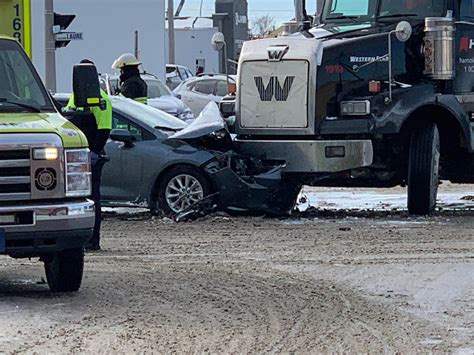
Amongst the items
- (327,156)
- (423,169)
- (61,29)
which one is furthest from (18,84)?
(61,29)

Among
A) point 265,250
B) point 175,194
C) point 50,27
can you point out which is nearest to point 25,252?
point 265,250

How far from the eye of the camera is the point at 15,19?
12867 millimetres

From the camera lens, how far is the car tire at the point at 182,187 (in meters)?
14.7

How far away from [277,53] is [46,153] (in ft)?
20.4

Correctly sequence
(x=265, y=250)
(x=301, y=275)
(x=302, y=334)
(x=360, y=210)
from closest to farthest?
(x=302, y=334)
(x=301, y=275)
(x=265, y=250)
(x=360, y=210)

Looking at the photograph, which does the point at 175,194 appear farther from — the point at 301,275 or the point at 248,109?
the point at 301,275

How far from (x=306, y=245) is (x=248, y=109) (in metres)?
3.01

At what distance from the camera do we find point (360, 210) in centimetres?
1631

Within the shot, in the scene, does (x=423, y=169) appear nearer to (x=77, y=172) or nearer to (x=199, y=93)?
(x=77, y=172)

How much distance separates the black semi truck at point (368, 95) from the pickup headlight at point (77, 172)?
5.69 m

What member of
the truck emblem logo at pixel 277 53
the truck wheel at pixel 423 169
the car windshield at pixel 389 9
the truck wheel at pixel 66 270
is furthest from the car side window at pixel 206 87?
the truck wheel at pixel 66 270

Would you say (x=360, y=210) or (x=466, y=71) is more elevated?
(x=466, y=71)

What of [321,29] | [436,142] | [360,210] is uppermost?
[321,29]

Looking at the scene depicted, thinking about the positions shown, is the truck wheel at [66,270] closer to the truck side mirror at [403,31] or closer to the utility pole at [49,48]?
the truck side mirror at [403,31]
